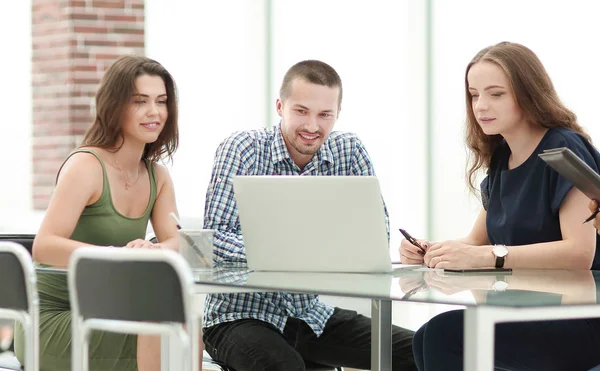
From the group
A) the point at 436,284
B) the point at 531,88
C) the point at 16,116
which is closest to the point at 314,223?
the point at 436,284

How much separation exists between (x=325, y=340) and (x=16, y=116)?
11.5 ft

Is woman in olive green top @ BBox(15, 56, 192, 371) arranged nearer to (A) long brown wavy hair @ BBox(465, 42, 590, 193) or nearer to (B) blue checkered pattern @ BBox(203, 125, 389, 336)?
(B) blue checkered pattern @ BBox(203, 125, 389, 336)

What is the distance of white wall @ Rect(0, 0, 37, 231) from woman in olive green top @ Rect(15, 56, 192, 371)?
9.32 feet

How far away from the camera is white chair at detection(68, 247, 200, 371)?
1.96 meters

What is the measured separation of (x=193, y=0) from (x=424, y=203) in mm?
2061

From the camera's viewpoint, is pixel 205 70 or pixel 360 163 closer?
pixel 360 163

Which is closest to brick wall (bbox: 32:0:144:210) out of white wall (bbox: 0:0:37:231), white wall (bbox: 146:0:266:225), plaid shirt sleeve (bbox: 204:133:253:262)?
white wall (bbox: 0:0:37:231)

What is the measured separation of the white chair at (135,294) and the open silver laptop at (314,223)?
16.3 inches

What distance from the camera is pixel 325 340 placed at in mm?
2893

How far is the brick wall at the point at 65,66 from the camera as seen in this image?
18.7 ft

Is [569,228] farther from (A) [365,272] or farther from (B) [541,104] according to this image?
(A) [365,272]

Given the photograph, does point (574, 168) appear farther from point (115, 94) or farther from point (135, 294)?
point (115, 94)

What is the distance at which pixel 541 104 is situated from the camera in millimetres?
2566

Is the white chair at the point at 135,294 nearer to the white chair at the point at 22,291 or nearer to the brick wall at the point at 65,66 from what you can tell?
the white chair at the point at 22,291
